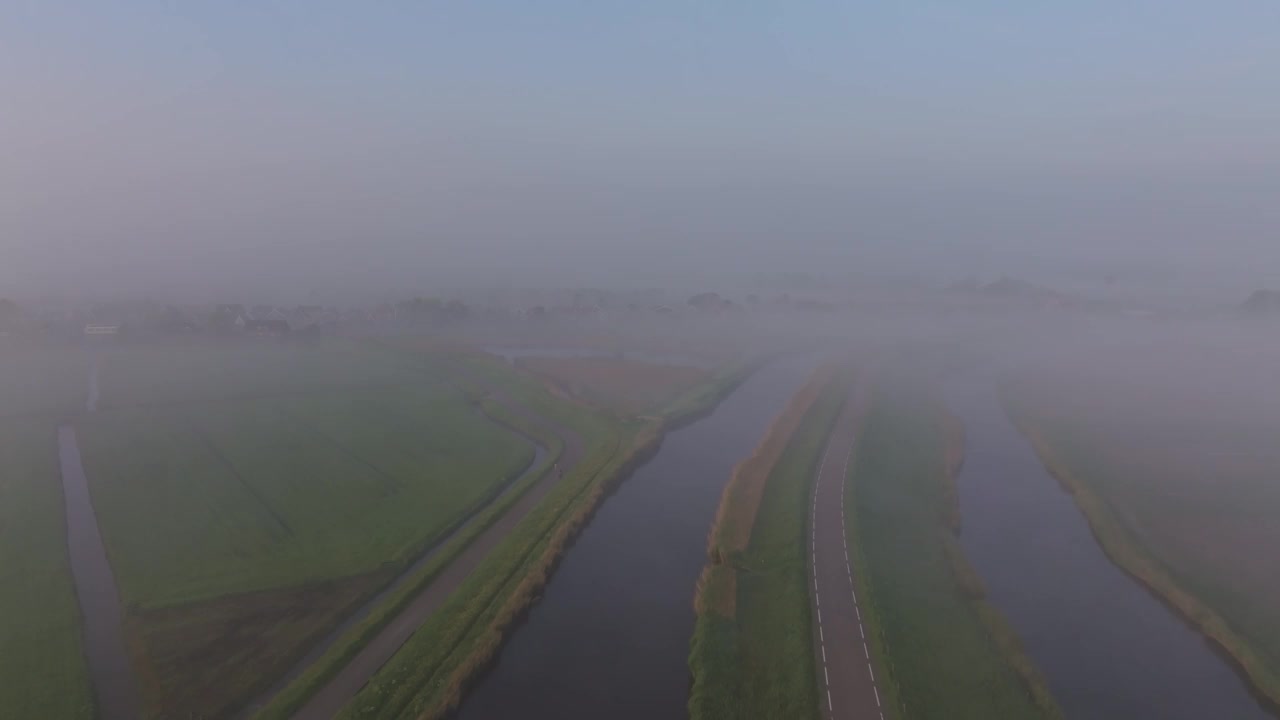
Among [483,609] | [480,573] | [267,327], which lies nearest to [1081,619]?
[483,609]

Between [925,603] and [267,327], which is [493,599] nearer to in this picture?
[925,603]

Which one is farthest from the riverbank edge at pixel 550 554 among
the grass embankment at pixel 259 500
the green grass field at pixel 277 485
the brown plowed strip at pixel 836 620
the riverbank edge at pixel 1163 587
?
the riverbank edge at pixel 1163 587

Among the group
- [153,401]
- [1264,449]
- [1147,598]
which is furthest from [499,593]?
[1264,449]

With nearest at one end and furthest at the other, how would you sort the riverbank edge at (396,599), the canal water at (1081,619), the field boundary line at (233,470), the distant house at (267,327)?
the riverbank edge at (396,599) < the canal water at (1081,619) < the field boundary line at (233,470) < the distant house at (267,327)

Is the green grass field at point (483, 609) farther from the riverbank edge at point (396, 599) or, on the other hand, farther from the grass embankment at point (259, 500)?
the grass embankment at point (259, 500)

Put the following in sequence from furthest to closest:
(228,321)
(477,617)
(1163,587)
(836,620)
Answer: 1. (228,321)
2. (1163,587)
3. (477,617)
4. (836,620)
